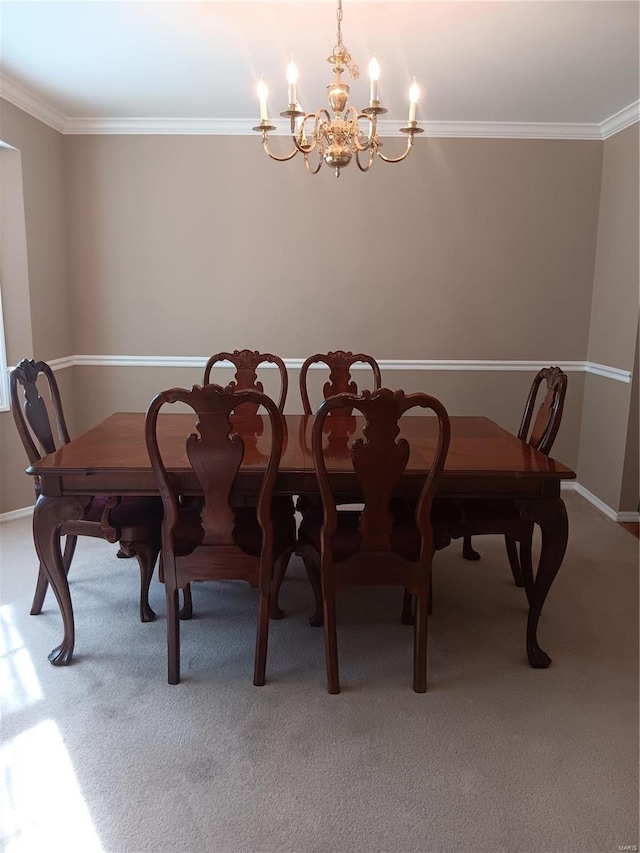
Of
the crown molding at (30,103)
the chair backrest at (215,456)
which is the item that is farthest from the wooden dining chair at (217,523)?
the crown molding at (30,103)

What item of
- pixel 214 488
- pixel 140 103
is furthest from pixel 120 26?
pixel 214 488

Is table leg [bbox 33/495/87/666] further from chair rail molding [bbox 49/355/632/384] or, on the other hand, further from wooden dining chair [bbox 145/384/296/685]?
chair rail molding [bbox 49/355/632/384]

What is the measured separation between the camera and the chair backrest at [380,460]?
1.84 m

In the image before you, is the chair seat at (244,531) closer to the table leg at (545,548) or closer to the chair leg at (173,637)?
the chair leg at (173,637)

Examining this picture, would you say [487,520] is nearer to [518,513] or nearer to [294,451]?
[518,513]

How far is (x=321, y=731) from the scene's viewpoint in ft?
6.21

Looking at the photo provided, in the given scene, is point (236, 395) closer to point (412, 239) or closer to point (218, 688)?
point (218, 688)

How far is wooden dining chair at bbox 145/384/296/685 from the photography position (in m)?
1.91

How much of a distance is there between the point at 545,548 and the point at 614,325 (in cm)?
216

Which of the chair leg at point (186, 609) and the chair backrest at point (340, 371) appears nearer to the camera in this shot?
the chair leg at point (186, 609)

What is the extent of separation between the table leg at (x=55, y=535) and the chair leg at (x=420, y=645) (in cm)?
120

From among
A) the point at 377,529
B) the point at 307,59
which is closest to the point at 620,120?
the point at 307,59

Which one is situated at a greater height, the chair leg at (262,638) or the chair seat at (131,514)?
the chair seat at (131,514)

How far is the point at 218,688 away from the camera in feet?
6.87
